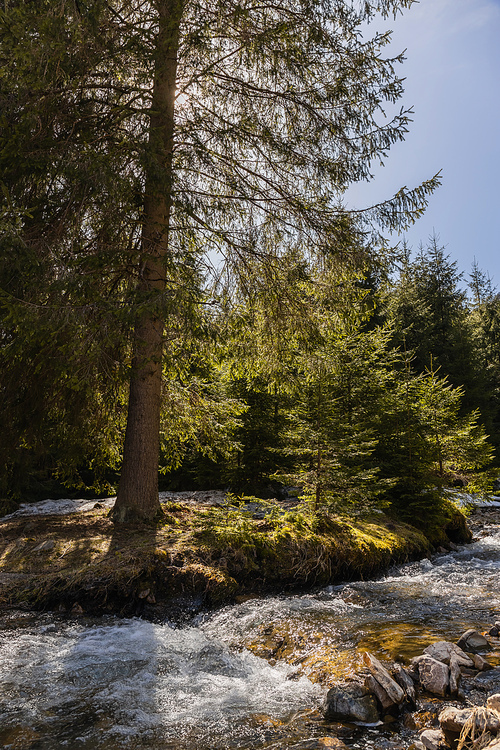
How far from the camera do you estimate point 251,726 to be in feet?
10.8

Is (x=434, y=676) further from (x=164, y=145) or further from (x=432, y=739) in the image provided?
(x=164, y=145)

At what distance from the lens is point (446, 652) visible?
13.5ft

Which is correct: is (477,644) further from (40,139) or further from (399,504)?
(40,139)

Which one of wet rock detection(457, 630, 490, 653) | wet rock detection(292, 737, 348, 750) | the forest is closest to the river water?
wet rock detection(292, 737, 348, 750)

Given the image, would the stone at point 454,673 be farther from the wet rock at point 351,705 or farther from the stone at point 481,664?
the wet rock at point 351,705

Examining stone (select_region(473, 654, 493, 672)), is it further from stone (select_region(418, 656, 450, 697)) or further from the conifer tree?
the conifer tree

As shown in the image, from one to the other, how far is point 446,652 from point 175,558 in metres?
3.25

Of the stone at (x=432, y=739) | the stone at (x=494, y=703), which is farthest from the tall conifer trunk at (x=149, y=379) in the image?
the stone at (x=494, y=703)

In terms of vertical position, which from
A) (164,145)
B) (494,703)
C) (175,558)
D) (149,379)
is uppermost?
(164,145)

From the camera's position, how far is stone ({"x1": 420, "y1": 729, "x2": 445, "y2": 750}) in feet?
9.66

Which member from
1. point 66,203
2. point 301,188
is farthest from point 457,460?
point 66,203

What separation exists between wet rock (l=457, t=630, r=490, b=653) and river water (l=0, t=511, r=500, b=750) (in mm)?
193

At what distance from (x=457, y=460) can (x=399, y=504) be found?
2.45 m

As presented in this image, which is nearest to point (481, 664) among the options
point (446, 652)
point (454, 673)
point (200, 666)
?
point (446, 652)
